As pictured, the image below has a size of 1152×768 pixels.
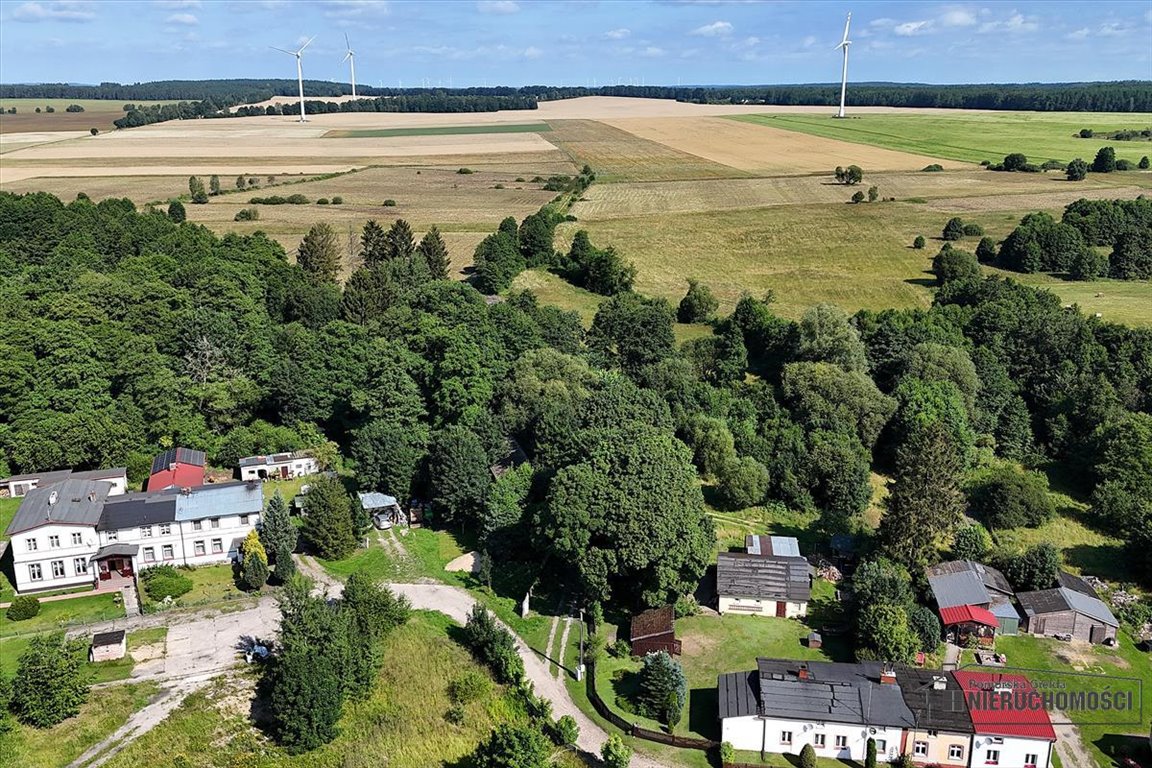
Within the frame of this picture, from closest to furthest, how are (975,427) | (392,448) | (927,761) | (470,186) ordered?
(927,761)
(392,448)
(975,427)
(470,186)

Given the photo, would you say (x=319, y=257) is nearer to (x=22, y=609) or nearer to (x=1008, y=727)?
(x=22, y=609)

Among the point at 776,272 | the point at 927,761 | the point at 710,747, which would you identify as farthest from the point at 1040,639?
the point at 776,272

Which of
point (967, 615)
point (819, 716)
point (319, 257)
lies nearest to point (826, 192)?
point (319, 257)

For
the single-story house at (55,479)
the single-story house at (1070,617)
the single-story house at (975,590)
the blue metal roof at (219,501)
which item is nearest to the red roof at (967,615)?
the single-story house at (975,590)

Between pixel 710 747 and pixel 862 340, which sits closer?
pixel 710 747

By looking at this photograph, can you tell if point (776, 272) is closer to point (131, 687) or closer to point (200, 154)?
point (131, 687)

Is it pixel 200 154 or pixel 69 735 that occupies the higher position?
pixel 200 154

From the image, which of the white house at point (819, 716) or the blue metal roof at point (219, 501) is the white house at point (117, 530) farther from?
the white house at point (819, 716)

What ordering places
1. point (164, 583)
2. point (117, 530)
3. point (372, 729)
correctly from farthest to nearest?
point (117, 530), point (164, 583), point (372, 729)
